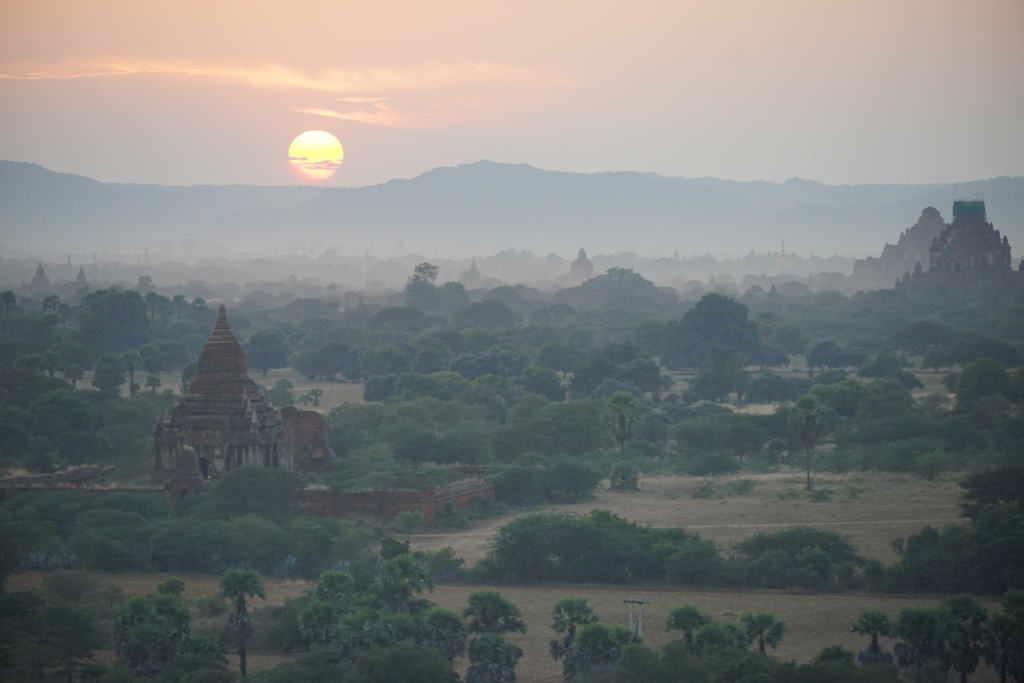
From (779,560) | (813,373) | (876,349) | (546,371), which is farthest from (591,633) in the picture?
(876,349)

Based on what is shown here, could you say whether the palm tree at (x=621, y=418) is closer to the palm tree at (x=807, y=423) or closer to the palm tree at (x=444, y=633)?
the palm tree at (x=807, y=423)

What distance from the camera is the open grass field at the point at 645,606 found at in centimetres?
2981

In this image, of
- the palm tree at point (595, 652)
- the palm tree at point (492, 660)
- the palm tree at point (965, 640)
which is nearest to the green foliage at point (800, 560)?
the palm tree at point (965, 640)

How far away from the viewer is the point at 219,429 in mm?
41844

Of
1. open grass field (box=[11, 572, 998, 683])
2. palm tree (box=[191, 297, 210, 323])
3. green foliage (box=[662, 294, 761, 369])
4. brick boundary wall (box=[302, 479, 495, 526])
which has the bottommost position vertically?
open grass field (box=[11, 572, 998, 683])

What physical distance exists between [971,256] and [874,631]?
365ft

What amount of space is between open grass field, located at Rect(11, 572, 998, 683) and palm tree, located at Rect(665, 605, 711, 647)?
66.7 inches

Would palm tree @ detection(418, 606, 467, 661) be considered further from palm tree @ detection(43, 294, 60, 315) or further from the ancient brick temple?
palm tree @ detection(43, 294, 60, 315)

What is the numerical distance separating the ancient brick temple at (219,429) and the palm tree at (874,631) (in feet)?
62.5

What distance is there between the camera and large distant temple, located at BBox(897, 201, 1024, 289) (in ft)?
431

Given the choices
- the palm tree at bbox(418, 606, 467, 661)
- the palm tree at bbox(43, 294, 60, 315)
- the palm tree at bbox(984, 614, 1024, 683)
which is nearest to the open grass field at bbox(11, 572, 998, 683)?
the palm tree at bbox(418, 606, 467, 661)

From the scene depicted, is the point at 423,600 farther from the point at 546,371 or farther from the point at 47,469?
the point at 546,371

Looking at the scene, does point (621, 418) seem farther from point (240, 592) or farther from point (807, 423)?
point (240, 592)

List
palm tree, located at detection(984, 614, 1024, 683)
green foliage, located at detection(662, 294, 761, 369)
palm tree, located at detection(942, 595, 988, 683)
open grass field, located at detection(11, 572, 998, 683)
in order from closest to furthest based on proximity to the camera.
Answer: palm tree, located at detection(984, 614, 1024, 683), palm tree, located at detection(942, 595, 988, 683), open grass field, located at detection(11, 572, 998, 683), green foliage, located at detection(662, 294, 761, 369)
